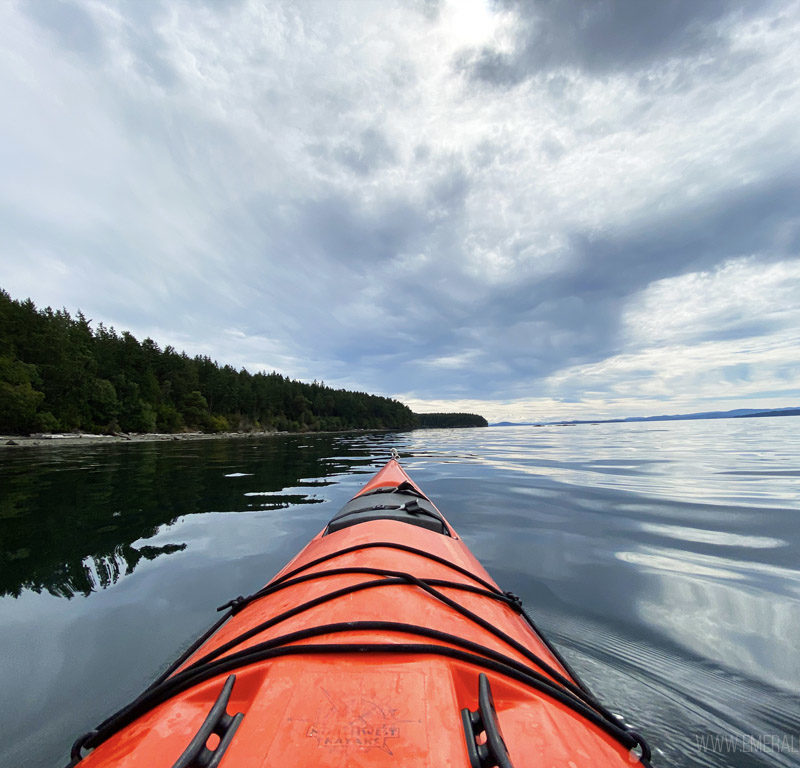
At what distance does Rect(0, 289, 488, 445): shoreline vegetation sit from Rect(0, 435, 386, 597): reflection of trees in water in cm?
2587

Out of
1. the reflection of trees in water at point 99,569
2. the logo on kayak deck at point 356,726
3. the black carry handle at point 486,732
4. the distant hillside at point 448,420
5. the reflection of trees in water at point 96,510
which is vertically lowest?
the reflection of trees in water at point 99,569

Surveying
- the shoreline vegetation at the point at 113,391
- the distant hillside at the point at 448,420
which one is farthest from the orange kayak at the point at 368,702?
the distant hillside at the point at 448,420

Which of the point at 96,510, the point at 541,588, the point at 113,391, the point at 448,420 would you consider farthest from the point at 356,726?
the point at 448,420

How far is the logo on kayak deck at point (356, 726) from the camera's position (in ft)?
3.18

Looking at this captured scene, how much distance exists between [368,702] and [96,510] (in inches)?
303

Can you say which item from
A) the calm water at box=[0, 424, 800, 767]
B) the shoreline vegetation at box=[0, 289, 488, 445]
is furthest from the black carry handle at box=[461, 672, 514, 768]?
the shoreline vegetation at box=[0, 289, 488, 445]

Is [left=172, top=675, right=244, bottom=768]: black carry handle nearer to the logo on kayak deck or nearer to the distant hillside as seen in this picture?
the logo on kayak deck

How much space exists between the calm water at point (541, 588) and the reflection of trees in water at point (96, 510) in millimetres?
37

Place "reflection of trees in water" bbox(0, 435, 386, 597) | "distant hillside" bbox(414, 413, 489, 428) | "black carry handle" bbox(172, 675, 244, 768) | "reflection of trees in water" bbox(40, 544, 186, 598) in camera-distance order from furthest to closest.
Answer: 1. "distant hillside" bbox(414, 413, 489, 428)
2. "reflection of trees in water" bbox(0, 435, 386, 597)
3. "reflection of trees in water" bbox(40, 544, 186, 598)
4. "black carry handle" bbox(172, 675, 244, 768)

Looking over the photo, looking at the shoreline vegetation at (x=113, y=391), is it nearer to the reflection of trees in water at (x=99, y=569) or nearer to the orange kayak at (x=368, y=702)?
the reflection of trees in water at (x=99, y=569)

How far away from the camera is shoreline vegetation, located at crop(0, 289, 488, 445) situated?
33438 mm

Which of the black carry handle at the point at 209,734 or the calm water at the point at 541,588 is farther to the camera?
the calm water at the point at 541,588

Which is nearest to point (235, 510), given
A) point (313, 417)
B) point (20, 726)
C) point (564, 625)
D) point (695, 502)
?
point (20, 726)

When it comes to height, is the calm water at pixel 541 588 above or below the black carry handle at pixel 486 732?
below
